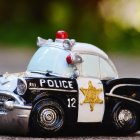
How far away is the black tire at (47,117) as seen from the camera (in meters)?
11.1

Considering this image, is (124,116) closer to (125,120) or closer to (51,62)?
(125,120)

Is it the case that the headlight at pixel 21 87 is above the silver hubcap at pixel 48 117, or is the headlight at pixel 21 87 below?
above

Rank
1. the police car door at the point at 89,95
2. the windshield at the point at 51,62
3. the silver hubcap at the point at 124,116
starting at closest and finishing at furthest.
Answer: the police car door at the point at 89,95 < the windshield at the point at 51,62 < the silver hubcap at the point at 124,116

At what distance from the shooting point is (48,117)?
11.2m

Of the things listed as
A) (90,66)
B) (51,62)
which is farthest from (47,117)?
(90,66)

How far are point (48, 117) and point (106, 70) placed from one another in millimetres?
1221

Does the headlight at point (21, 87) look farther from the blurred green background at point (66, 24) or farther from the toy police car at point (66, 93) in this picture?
the blurred green background at point (66, 24)

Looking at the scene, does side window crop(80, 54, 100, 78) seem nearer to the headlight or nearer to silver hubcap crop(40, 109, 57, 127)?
silver hubcap crop(40, 109, 57, 127)

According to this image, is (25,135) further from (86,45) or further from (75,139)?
(86,45)

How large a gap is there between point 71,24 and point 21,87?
9.15m

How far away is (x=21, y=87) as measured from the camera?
11.2 m

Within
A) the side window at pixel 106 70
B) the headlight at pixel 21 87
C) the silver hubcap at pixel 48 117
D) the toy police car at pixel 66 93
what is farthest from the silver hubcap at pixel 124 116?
the headlight at pixel 21 87

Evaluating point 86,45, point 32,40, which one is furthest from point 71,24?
point 86,45

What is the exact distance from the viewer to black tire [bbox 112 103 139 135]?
11.8m
